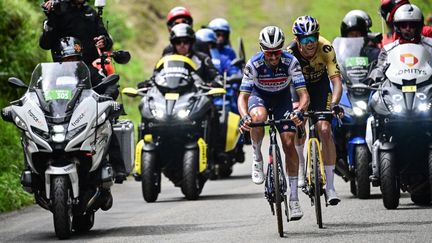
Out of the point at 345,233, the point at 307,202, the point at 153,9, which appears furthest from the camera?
the point at 153,9

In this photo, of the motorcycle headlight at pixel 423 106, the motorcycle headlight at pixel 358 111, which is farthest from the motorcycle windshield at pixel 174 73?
the motorcycle headlight at pixel 423 106

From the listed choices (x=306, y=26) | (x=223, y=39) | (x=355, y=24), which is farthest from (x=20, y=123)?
(x=223, y=39)

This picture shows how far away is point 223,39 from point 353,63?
6726 mm

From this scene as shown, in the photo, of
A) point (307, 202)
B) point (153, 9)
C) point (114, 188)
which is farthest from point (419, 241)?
point (153, 9)

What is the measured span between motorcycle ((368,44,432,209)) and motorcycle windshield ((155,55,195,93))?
358cm

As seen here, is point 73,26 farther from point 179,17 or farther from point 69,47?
point 179,17

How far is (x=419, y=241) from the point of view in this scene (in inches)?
508

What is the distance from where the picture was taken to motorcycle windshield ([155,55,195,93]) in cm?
1925

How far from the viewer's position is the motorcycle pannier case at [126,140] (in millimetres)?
15414

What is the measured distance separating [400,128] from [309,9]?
3385cm

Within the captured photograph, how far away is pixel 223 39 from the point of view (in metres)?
25.5

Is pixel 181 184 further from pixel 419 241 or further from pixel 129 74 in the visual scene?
pixel 129 74

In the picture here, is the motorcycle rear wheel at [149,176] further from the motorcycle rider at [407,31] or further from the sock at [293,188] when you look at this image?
the sock at [293,188]

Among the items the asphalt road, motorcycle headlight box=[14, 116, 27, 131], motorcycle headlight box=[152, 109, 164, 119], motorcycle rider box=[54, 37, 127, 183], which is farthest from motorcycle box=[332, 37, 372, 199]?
motorcycle headlight box=[14, 116, 27, 131]
